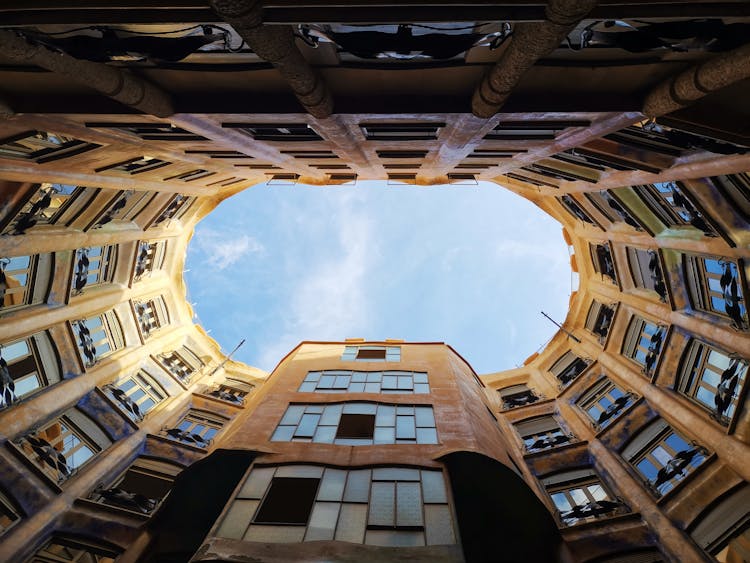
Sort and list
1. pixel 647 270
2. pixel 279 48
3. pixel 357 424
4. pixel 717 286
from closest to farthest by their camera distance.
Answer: pixel 279 48
pixel 717 286
pixel 357 424
pixel 647 270

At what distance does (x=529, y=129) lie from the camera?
1078cm

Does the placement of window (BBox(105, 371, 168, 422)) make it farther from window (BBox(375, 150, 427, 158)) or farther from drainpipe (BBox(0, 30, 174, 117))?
window (BBox(375, 150, 427, 158))

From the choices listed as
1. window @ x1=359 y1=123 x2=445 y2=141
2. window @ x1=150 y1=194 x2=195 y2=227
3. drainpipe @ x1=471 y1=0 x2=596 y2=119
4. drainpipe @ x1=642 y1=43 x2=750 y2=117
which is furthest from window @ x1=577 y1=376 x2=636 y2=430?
window @ x1=150 y1=194 x2=195 y2=227

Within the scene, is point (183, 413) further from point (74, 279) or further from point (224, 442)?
point (224, 442)

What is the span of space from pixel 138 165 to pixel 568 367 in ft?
82.6

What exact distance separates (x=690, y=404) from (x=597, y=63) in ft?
42.4

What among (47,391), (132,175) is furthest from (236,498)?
(132,175)

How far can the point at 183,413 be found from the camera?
21.3m

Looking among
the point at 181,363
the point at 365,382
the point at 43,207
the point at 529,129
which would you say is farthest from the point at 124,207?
the point at 529,129

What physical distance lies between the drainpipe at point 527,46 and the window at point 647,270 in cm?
1251

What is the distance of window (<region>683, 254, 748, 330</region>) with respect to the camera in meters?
11.8

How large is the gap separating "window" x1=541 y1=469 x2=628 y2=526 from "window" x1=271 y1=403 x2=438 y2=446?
5.84 meters

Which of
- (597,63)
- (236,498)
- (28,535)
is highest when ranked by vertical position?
(597,63)

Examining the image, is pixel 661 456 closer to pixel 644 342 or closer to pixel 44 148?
pixel 644 342
